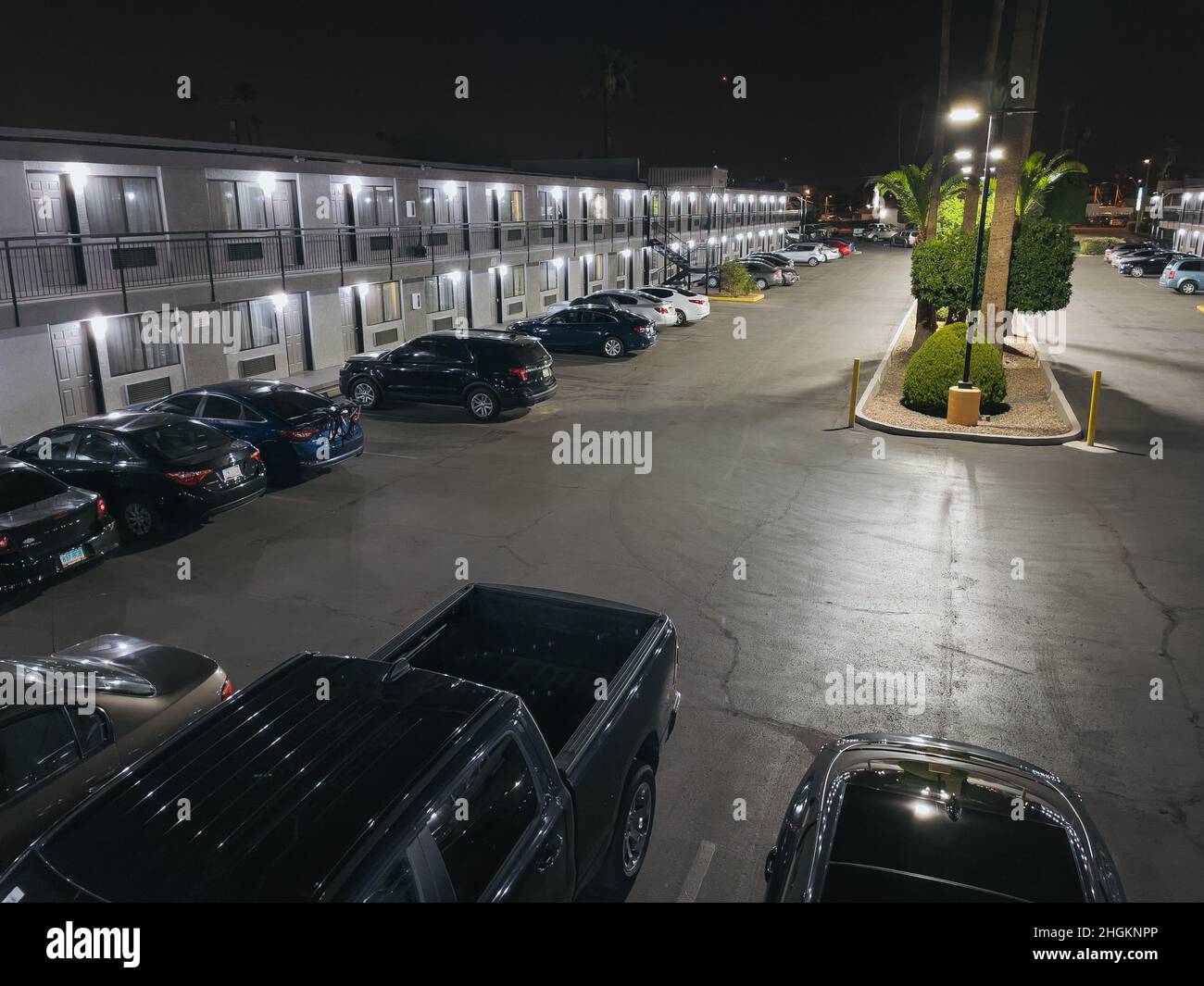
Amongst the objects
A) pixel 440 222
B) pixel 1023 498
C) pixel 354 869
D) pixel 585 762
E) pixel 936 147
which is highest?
pixel 936 147

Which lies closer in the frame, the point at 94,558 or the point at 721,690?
A: the point at 721,690

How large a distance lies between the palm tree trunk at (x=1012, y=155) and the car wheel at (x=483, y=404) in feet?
39.8

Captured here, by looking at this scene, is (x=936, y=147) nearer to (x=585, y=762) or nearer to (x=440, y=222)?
(x=440, y=222)

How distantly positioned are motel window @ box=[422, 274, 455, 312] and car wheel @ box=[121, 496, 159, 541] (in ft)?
59.3

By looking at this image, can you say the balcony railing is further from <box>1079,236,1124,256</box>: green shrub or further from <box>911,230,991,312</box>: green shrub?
<box>1079,236,1124,256</box>: green shrub

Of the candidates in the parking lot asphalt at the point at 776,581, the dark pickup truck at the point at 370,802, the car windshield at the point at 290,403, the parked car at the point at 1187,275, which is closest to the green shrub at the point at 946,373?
the parking lot asphalt at the point at 776,581

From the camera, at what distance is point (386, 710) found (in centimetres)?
439

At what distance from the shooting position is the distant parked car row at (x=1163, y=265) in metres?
41.2

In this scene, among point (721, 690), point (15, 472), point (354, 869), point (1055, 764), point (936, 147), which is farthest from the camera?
point (936, 147)

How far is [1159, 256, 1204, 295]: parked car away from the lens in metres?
40.9

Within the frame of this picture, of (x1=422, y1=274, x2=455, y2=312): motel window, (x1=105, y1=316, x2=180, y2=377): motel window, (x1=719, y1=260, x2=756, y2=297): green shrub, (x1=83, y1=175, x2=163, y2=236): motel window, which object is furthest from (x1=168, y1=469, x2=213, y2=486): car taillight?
(x1=719, y1=260, x2=756, y2=297): green shrub

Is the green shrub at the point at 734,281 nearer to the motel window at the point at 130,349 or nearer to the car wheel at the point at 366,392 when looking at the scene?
the car wheel at the point at 366,392

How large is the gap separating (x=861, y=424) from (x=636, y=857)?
1342cm

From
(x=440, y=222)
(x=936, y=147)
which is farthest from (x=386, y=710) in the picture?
(x=936, y=147)
